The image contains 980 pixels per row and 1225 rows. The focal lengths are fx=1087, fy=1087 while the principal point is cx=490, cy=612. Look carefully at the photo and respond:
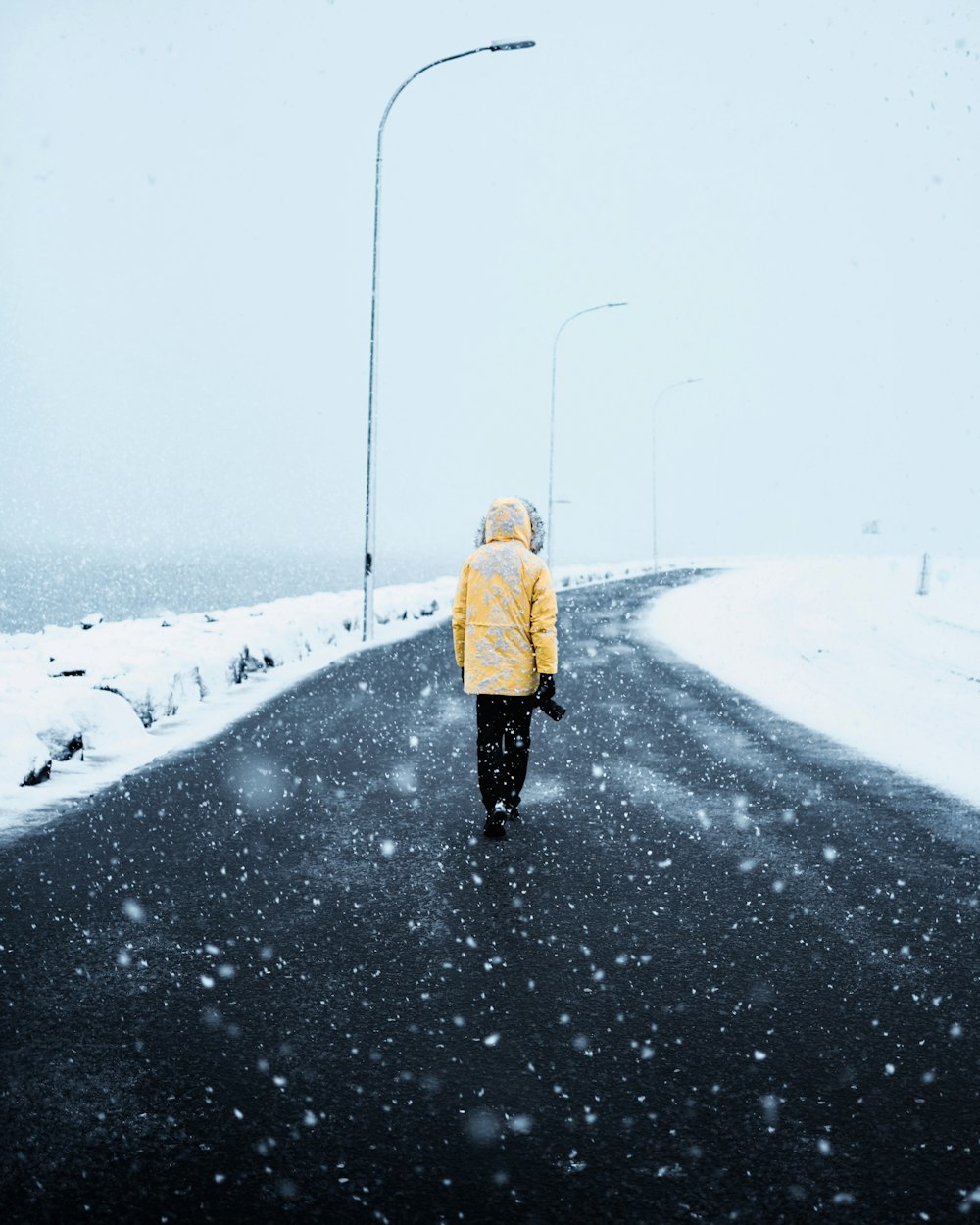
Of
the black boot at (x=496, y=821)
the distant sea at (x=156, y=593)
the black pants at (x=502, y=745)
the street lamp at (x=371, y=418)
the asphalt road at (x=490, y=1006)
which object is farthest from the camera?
the distant sea at (x=156, y=593)

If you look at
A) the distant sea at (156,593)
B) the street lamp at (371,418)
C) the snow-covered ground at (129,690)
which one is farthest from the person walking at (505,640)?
the distant sea at (156,593)

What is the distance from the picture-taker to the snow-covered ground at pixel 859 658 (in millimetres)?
9734

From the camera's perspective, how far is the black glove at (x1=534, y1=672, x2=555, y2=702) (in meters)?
6.34

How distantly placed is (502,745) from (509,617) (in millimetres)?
763

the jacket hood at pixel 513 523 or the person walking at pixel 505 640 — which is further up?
the jacket hood at pixel 513 523

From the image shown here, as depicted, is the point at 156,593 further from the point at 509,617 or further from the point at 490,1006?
the point at 490,1006

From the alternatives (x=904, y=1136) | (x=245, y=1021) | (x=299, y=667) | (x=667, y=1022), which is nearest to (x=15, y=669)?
(x=299, y=667)

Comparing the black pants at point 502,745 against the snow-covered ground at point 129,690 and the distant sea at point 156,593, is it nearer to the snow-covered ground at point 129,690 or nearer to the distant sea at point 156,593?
the snow-covered ground at point 129,690

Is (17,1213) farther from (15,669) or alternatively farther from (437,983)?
(15,669)

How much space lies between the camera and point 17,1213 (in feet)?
8.71

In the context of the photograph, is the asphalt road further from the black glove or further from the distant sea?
the distant sea

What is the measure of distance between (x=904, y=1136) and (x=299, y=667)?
12.7m

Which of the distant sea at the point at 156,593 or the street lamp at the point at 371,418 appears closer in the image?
the street lamp at the point at 371,418

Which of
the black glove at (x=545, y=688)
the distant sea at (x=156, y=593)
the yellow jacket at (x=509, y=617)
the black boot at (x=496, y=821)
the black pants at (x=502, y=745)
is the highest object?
the yellow jacket at (x=509, y=617)
